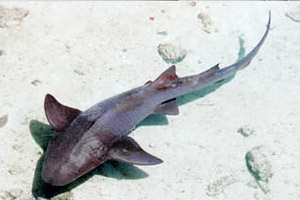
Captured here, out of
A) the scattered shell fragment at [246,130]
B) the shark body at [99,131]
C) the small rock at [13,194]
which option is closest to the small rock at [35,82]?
the shark body at [99,131]

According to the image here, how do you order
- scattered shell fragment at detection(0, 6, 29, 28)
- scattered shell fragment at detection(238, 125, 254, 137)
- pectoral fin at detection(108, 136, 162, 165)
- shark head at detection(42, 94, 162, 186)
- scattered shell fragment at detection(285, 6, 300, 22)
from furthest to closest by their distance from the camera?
scattered shell fragment at detection(285, 6, 300, 22)
scattered shell fragment at detection(0, 6, 29, 28)
scattered shell fragment at detection(238, 125, 254, 137)
pectoral fin at detection(108, 136, 162, 165)
shark head at detection(42, 94, 162, 186)

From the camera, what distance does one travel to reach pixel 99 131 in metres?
4.45

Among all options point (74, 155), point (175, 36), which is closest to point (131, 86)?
point (175, 36)

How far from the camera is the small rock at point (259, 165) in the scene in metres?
5.14

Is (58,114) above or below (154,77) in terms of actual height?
above

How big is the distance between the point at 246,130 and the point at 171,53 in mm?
1814

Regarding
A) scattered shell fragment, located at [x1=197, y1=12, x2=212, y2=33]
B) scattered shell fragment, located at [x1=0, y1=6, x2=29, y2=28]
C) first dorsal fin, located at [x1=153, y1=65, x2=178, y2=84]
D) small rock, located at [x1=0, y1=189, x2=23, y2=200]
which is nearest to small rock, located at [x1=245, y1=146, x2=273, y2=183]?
Answer: first dorsal fin, located at [x1=153, y1=65, x2=178, y2=84]

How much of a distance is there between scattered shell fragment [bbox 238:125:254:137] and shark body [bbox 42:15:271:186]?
3.91 feet

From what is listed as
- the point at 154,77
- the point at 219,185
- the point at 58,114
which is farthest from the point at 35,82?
the point at 219,185

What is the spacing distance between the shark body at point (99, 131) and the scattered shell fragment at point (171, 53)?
1.10 meters

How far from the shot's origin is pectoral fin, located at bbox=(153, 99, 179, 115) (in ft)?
17.4

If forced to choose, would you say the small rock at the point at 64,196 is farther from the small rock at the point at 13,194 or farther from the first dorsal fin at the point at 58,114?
the first dorsal fin at the point at 58,114

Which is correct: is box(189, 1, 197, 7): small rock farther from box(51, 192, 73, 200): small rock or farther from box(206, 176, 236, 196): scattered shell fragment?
box(51, 192, 73, 200): small rock

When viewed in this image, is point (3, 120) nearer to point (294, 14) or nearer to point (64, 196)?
point (64, 196)
